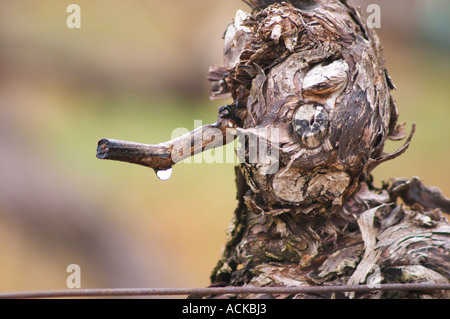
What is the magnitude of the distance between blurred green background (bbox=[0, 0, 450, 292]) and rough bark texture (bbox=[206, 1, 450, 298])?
29.3 inches

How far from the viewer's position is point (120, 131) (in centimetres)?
154

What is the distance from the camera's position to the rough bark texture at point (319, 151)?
0.60m

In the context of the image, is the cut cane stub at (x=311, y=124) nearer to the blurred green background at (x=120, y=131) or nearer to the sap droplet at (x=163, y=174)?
the sap droplet at (x=163, y=174)

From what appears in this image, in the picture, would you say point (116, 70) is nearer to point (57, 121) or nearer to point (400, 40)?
point (57, 121)

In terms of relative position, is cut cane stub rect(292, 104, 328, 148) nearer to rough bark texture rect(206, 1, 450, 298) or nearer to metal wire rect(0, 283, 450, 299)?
rough bark texture rect(206, 1, 450, 298)

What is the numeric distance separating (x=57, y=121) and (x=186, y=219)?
568mm

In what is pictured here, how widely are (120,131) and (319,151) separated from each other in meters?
1.07

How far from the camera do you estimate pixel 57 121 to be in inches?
60.2

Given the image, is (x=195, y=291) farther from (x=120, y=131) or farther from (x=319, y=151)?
(x=120, y=131)

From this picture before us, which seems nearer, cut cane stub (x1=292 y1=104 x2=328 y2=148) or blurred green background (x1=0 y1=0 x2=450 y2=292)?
cut cane stub (x1=292 y1=104 x2=328 y2=148)

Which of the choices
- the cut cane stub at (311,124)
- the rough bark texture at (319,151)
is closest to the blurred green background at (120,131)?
the rough bark texture at (319,151)

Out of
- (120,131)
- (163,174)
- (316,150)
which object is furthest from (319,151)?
(120,131)

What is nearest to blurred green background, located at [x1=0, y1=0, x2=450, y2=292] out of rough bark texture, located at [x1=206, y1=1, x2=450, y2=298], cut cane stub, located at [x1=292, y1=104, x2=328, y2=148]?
rough bark texture, located at [x1=206, y1=1, x2=450, y2=298]

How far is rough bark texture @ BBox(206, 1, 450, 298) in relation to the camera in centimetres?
60
